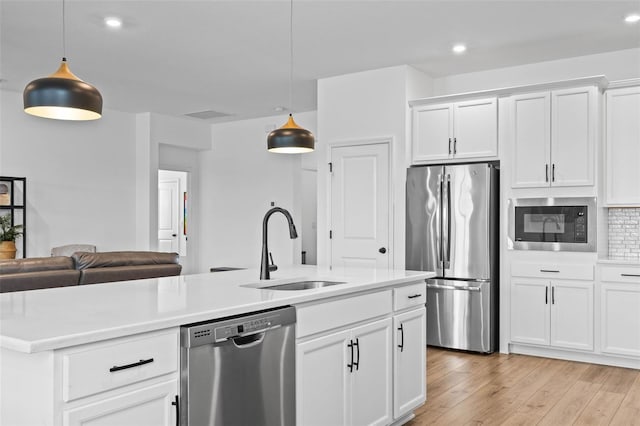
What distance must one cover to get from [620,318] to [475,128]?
2123 mm

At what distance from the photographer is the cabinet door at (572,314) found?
4.73 m

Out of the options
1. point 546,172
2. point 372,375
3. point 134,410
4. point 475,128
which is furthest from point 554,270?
point 134,410

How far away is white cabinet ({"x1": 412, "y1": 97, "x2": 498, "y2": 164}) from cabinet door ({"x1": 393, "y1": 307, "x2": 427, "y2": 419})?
8.16 ft

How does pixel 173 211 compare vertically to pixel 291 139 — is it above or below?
below

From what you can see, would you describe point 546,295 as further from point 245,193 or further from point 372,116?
point 245,193

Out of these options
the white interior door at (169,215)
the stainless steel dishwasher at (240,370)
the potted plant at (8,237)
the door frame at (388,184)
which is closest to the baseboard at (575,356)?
the door frame at (388,184)

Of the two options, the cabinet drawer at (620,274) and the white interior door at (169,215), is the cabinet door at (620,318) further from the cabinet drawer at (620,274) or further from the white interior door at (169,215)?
the white interior door at (169,215)

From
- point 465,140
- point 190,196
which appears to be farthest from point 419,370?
point 190,196

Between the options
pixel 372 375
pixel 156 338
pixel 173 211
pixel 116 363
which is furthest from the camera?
pixel 173 211

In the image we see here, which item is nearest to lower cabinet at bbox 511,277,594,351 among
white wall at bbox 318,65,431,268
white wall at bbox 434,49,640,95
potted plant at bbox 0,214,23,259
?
white wall at bbox 318,65,431,268

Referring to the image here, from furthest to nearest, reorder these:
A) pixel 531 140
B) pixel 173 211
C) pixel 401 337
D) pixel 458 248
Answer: pixel 173 211
pixel 458 248
pixel 531 140
pixel 401 337

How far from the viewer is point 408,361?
3.18m

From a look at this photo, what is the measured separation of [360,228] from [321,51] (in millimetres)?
1892

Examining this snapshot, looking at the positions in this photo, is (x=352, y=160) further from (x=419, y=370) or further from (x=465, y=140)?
(x=419, y=370)
